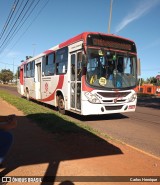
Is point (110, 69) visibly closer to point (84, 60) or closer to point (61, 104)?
point (84, 60)

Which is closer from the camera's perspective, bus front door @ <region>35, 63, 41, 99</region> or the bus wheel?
the bus wheel

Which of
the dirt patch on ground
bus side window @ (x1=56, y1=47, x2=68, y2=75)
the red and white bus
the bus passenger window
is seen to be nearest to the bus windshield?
the red and white bus

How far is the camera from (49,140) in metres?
7.35

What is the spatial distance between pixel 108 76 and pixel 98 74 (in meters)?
0.48

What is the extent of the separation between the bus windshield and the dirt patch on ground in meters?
3.48

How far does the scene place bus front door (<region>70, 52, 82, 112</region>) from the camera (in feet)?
36.9

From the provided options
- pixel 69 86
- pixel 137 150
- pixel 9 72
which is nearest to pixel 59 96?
pixel 69 86

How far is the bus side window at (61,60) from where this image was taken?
502 inches

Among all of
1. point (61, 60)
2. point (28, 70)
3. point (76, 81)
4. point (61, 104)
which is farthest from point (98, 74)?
point (28, 70)

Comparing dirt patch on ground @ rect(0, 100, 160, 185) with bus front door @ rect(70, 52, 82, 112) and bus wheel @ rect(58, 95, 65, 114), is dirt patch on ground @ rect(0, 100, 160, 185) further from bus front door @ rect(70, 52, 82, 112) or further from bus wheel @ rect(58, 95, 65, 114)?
bus wheel @ rect(58, 95, 65, 114)

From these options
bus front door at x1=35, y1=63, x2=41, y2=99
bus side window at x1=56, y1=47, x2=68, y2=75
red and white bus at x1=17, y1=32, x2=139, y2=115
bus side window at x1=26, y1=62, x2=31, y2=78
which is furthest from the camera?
bus side window at x1=26, y1=62, x2=31, y2=78

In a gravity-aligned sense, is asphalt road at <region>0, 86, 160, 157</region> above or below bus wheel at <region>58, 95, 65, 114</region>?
below

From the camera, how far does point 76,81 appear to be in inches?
452

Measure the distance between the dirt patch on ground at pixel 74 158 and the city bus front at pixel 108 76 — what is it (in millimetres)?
3074
